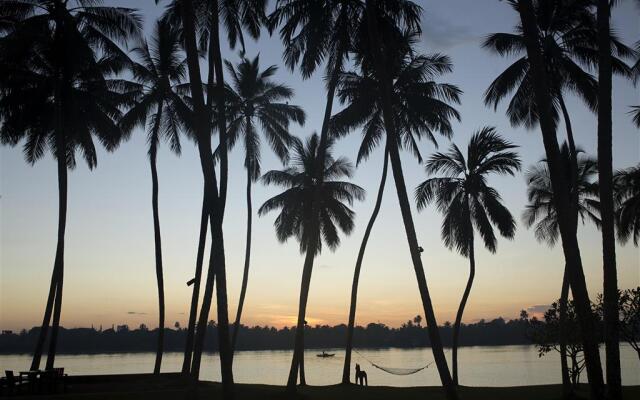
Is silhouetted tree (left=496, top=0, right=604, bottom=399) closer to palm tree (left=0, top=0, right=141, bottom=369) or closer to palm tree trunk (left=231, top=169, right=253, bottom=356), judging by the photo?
palm tree (left=0, top=0, right=141, bottom=369)

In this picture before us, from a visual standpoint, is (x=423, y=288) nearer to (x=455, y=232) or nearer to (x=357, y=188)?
(x=455, y=232)

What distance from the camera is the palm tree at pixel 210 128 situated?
63.3 ft

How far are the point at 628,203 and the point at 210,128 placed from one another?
1309 inches

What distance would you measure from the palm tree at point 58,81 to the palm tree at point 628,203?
32788mm

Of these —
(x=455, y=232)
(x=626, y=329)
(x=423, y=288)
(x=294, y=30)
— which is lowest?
(x=626, y=329)

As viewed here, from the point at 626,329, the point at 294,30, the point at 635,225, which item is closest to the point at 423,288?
the point at 626,329

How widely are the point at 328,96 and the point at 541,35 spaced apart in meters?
11.2

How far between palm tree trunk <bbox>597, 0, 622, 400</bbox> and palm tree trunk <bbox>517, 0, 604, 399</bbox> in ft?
1.47

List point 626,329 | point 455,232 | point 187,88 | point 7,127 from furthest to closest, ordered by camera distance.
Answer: point 455,232
point 187,88
point 7,127
point 626,329

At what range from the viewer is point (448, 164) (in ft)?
126

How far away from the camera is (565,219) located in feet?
59.0

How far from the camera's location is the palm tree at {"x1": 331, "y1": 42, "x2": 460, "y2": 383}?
33.9 meters

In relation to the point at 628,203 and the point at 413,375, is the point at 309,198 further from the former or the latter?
the point at 413,375

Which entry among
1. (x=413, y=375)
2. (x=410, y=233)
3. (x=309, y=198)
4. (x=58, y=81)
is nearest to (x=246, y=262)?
(x=309, y=198)
